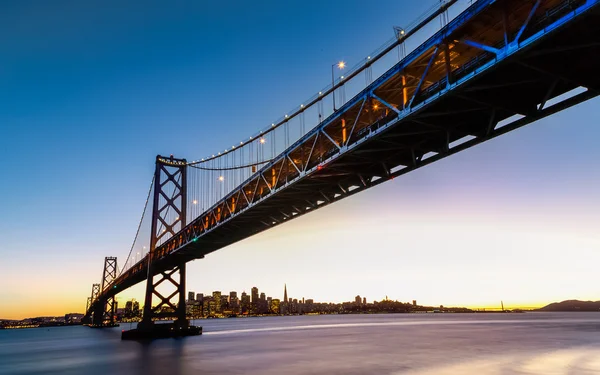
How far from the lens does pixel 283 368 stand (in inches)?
1148

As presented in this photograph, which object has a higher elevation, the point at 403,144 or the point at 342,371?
the point at 403,144

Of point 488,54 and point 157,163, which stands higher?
point 157,163

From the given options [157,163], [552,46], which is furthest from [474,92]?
[157,163]

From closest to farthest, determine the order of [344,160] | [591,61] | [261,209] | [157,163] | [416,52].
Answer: [591,61]
[416,52]
[344,160]
[261,209]
[157,163]

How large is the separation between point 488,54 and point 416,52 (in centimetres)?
331

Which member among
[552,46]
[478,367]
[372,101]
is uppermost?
[372,101]

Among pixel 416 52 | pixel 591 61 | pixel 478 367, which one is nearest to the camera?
pixel 591 61

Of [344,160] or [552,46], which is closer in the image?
[552,46]

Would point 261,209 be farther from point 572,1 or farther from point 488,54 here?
point 572,1

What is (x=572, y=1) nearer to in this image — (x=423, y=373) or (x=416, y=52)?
(x=416, y=52)

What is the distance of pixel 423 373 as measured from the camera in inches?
1049

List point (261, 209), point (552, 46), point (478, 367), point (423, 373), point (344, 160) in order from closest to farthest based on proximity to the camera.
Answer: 1. point (552, 46)
2. point (344, 160)
3. point (423, 373)
4. point (478, 367)
5. point (261, 209)

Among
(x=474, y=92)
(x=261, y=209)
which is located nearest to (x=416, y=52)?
(x=474, y=92)

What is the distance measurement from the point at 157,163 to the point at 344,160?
39243mm
